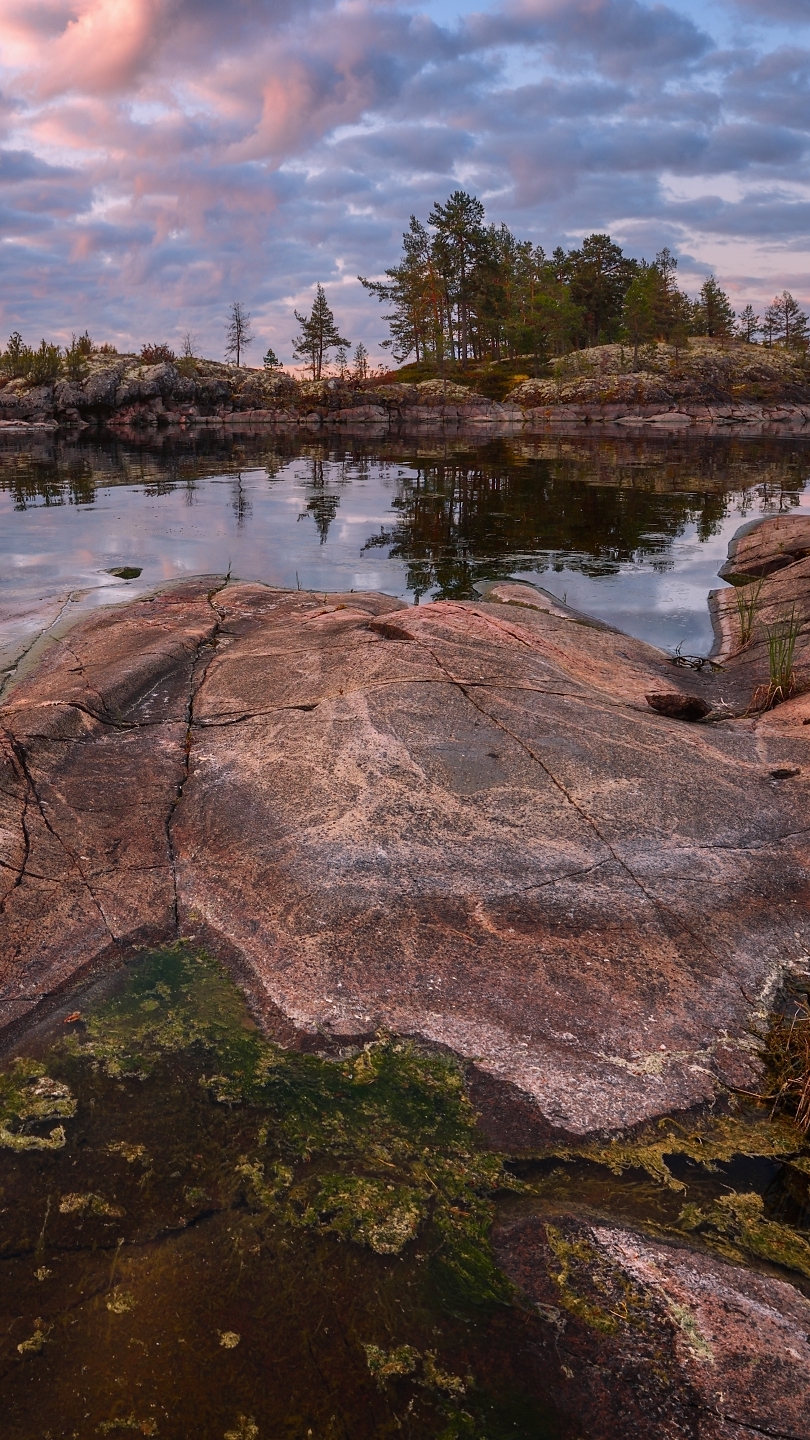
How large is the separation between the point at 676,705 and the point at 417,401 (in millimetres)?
71737

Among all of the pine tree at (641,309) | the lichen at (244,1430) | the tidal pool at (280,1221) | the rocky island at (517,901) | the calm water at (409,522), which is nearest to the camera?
the lichen at (244,1430)

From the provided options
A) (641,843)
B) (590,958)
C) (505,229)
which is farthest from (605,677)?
(505,229)

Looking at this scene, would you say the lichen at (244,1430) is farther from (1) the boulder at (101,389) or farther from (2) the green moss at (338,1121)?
(1) the boulder at (101,389)

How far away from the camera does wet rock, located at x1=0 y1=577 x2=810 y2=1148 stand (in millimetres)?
4270

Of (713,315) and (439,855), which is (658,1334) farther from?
(713,315)

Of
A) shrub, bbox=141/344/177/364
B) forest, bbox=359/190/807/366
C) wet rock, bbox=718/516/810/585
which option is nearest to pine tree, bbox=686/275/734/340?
forest, bbox=359/190/807/366

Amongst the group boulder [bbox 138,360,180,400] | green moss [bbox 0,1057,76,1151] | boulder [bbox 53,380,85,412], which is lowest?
green moss [bbox 0,1057,76,1151]

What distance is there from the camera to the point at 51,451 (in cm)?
4112

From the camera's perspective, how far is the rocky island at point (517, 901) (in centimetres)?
301

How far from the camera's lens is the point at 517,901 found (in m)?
5.02

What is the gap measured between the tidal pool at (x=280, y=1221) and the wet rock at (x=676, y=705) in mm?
4406

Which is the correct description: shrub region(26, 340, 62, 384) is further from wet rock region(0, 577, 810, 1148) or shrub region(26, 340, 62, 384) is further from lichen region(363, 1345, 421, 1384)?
lichen region(363, 1345, 421, 1384)

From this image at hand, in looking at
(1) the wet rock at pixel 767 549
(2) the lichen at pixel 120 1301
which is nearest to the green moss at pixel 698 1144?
(2) the lichen at pixel 120 1301

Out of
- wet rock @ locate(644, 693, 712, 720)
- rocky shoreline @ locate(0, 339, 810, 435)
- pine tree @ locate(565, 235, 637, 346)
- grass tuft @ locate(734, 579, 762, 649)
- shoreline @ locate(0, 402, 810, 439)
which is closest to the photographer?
wet rock @ locate(644, 693, 712, 720)
